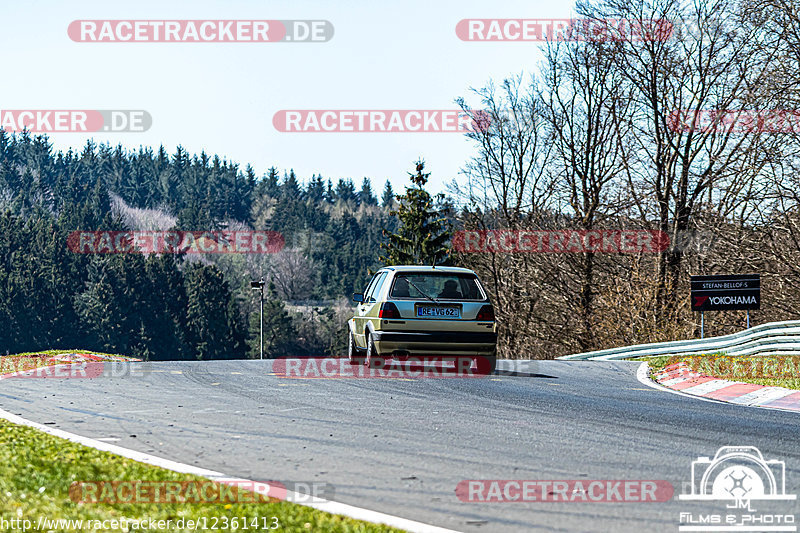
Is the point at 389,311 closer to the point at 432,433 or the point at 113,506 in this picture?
the point at 432,433

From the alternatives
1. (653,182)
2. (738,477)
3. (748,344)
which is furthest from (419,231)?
(738,477)

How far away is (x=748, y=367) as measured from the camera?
54.3 feet

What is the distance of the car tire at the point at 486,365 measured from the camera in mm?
Answer: 15512

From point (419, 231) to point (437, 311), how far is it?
1834 inches

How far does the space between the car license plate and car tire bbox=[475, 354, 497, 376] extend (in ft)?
3.23

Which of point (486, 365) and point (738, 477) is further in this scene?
point (486, 365)

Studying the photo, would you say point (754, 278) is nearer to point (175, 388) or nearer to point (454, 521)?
point (175, 388)

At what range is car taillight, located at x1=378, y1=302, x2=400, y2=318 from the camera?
14.8 m

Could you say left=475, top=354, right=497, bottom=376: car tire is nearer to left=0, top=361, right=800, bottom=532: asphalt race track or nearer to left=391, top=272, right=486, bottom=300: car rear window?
left=391, top=272, right=486, bottom=300: car rear window

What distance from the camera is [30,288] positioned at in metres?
94.7

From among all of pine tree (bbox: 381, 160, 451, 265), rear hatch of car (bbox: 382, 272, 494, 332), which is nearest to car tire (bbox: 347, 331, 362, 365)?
rear hatch of car (bbox: 382, 272, 494, 332)

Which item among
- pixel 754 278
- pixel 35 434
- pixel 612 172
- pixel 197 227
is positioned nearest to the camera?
pixel 35 434

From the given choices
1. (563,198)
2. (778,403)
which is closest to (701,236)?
(563,198)

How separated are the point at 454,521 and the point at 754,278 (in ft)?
57.9
